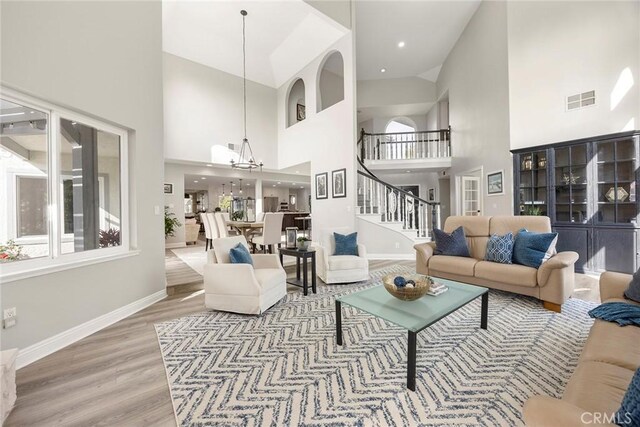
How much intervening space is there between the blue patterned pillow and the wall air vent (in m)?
3.02

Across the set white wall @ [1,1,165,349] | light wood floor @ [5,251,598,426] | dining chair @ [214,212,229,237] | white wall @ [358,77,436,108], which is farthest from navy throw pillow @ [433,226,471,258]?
white wall @ [358,77,436,108]

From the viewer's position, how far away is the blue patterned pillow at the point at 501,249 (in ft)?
10.9

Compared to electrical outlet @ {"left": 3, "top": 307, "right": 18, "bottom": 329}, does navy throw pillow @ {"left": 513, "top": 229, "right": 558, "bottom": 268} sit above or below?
above

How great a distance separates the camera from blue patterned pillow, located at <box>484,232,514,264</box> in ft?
10.9

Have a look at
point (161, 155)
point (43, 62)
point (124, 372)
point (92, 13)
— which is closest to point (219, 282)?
point (124, 372)

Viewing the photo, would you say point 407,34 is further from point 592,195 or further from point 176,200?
point 176,200

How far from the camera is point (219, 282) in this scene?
286cm

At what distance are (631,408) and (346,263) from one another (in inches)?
124

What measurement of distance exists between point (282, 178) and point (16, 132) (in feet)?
26.6

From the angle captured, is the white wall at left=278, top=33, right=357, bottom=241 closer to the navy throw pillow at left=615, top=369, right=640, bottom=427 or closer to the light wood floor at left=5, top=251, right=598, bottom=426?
the light wood floor at left=5, top=251, right=598, bottom=426

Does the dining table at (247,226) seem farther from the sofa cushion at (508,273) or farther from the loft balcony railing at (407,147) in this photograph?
the sofa cushion at (508,273)

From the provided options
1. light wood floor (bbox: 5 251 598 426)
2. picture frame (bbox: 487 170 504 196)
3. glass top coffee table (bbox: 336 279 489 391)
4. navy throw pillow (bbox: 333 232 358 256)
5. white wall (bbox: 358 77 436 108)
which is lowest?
light wood floor (bbox: 5 251 598 426)

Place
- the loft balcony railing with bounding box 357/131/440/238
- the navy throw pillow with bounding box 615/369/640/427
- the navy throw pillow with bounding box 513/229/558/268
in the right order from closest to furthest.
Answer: the navy throw pillow with bounding box 615/369/640/427, the navy throw pillow with bounding box 513/229/558/268, the loft balcony railing with bounding box 357/131/440/238

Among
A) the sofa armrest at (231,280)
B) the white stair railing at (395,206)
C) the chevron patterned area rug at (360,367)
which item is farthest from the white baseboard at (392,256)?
the sofa armrest at (231,280)
